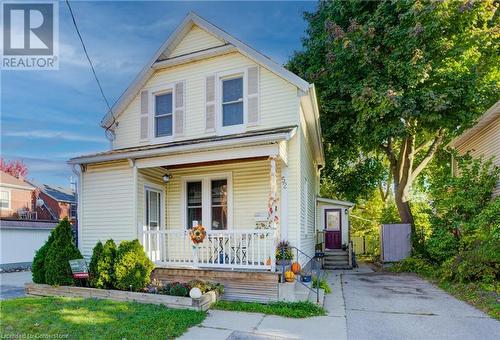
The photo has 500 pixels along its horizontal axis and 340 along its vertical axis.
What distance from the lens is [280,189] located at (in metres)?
8.69

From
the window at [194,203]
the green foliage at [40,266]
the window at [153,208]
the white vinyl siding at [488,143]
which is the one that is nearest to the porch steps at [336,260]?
the white vinyl siding at [488,143]

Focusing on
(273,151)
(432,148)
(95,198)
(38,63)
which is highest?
(38,63)

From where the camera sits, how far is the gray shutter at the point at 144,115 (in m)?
10.9

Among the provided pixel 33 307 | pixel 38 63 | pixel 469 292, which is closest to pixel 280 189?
pixel 469 292

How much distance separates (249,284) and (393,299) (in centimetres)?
360

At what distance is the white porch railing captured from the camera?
7.69 m

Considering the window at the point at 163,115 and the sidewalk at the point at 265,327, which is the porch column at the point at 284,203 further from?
the window at the point at 163,115

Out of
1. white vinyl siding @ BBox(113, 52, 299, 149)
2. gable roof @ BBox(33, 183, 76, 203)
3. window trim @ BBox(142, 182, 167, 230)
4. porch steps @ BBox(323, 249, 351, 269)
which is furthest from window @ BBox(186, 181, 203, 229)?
gable roof @ BBox(33, 183, 76, 203)

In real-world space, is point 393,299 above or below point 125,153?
below

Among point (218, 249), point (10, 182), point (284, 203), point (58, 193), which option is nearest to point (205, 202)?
point (218, 249)

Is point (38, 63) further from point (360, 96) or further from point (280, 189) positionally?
point (360, 96)

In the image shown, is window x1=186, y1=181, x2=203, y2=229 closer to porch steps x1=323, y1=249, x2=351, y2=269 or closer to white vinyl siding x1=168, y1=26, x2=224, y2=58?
white vinyl siding x1=168, y1=26, x2=224, y2=58

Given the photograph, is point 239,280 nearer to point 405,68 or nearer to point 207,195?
point 207,195

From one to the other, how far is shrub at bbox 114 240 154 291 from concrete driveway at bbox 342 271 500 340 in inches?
184
